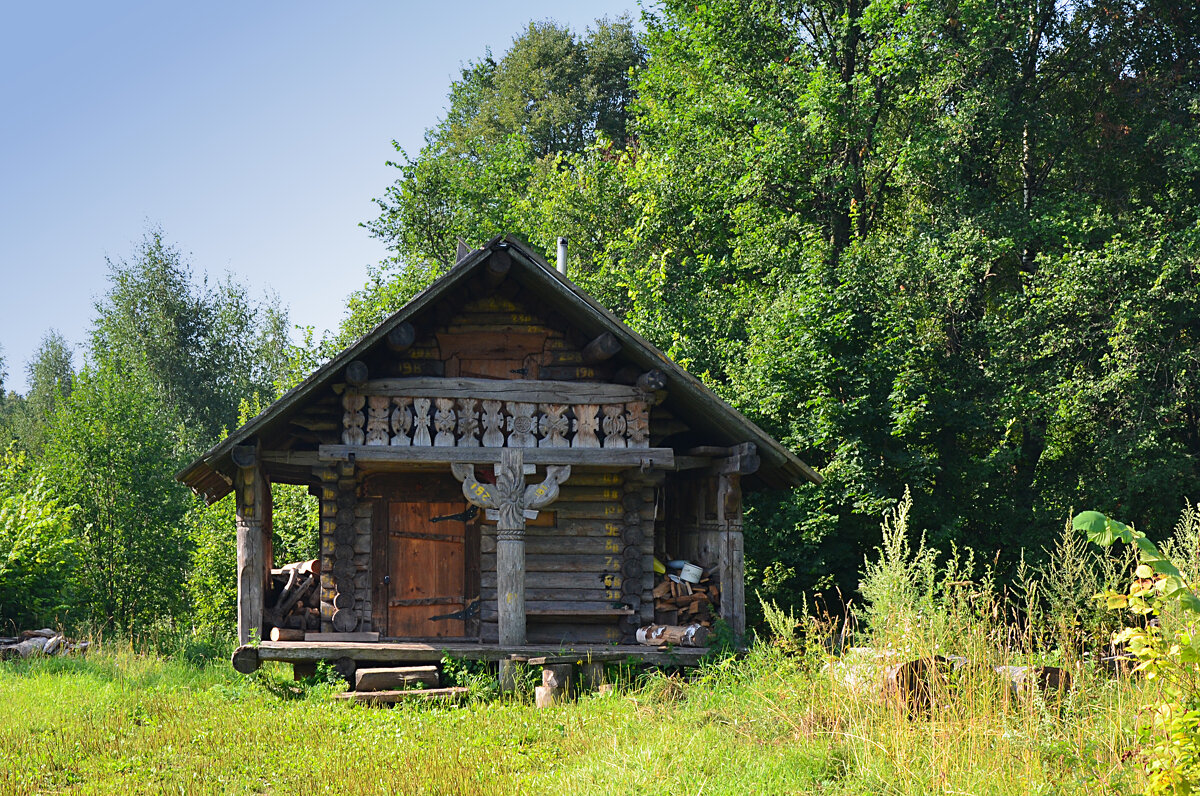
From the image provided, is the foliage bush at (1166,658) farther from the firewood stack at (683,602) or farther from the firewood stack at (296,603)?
the firewood stack at (296,603)

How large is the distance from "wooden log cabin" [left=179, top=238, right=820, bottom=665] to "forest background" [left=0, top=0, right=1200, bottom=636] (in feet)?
18.3

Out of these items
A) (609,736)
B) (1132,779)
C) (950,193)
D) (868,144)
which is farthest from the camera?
(868,144)

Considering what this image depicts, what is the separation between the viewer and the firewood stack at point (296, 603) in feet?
44.9

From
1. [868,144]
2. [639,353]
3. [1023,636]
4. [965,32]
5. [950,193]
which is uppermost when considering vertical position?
[965,32]

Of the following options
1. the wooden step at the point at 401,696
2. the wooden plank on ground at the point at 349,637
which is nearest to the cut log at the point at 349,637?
the wooden plank on ground at the point at 349,637

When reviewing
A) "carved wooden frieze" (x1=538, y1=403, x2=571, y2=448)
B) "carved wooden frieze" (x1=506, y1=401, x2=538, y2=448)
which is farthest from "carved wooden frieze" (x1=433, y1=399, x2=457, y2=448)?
"carved wooden frieze" (x1=538, y1=403, x2=571, y2=448)

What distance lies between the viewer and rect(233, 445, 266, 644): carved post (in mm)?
12398

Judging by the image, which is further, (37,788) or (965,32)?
(965,32)

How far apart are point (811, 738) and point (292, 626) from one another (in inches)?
341

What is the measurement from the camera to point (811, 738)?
7.28 meters

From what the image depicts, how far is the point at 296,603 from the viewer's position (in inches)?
556

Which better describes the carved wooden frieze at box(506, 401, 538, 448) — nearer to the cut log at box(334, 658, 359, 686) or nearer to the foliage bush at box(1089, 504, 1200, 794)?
the cut log at box(334, 658, 359, 686)

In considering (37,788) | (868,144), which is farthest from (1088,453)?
(37,788)

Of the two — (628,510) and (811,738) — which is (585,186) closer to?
(628,510)
